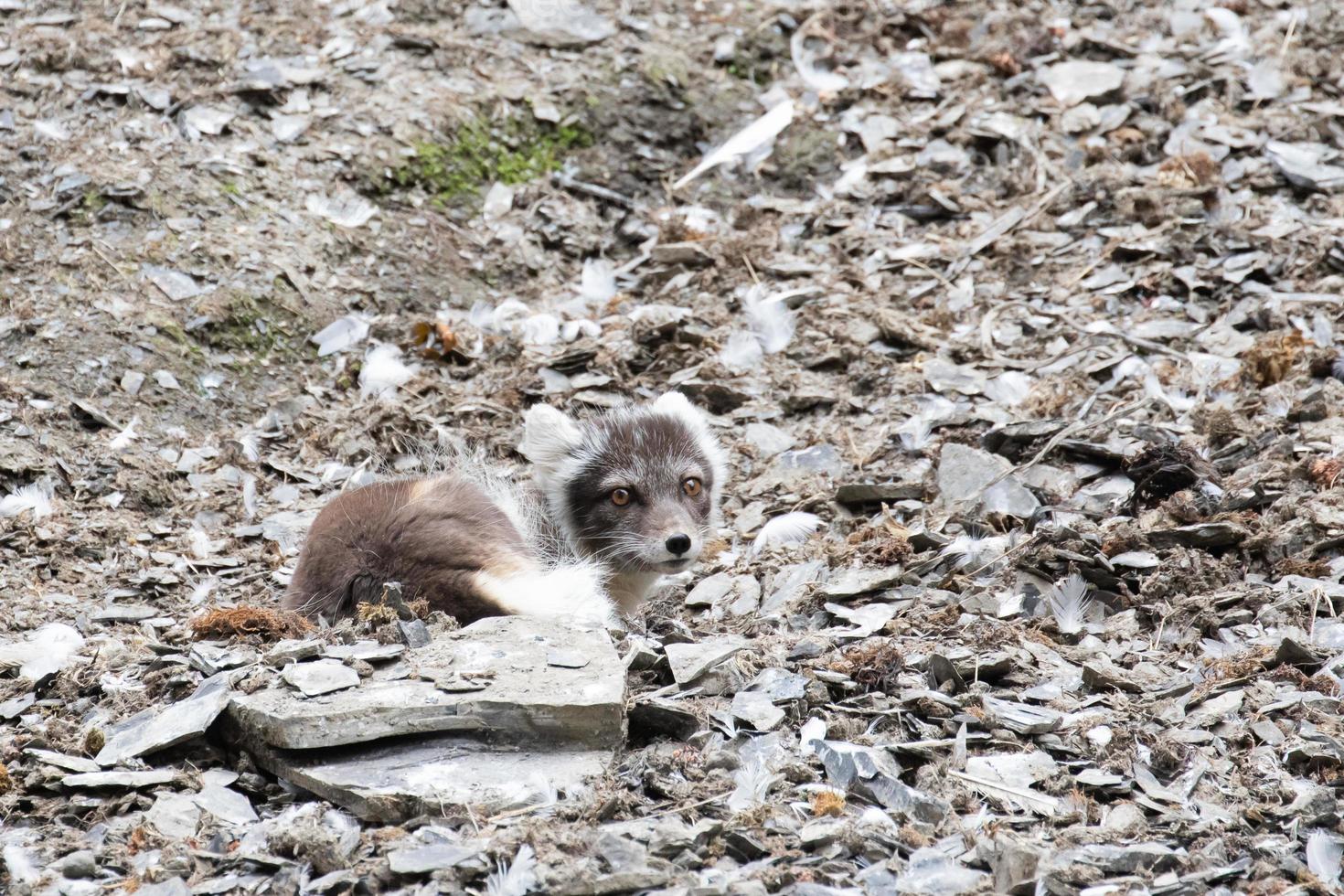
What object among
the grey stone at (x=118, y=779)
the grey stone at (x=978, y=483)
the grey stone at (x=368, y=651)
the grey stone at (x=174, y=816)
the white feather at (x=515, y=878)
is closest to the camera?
the white feather at (x=515, y=878)

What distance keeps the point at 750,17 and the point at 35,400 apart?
256 inches

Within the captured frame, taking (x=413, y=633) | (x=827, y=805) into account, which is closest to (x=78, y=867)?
(x=413, y=633)

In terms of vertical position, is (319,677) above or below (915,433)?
above

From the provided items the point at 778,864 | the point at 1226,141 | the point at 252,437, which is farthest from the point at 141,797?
the point at 1226,141

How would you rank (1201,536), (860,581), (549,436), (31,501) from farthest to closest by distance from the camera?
(549,436)
(31,501)
(860,581)
(1201,536)

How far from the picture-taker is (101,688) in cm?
457

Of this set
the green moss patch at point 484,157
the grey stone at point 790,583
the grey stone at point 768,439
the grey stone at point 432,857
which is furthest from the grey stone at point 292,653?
the green moss patch at point 484,157

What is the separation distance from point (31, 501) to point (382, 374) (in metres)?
2.17

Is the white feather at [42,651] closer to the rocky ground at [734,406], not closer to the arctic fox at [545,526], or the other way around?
the rocky ground at [734,406]

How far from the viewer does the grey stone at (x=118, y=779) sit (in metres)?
3.85

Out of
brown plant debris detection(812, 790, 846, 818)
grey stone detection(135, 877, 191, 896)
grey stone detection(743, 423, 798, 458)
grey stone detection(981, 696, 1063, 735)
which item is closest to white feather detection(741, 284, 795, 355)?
grey stone detection(743, 423, 798, 458)

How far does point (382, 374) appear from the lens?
8055 millimetres

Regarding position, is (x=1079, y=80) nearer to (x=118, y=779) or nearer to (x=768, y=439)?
(x=768, y=439)

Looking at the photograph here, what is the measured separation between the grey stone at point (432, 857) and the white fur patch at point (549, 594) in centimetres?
156
